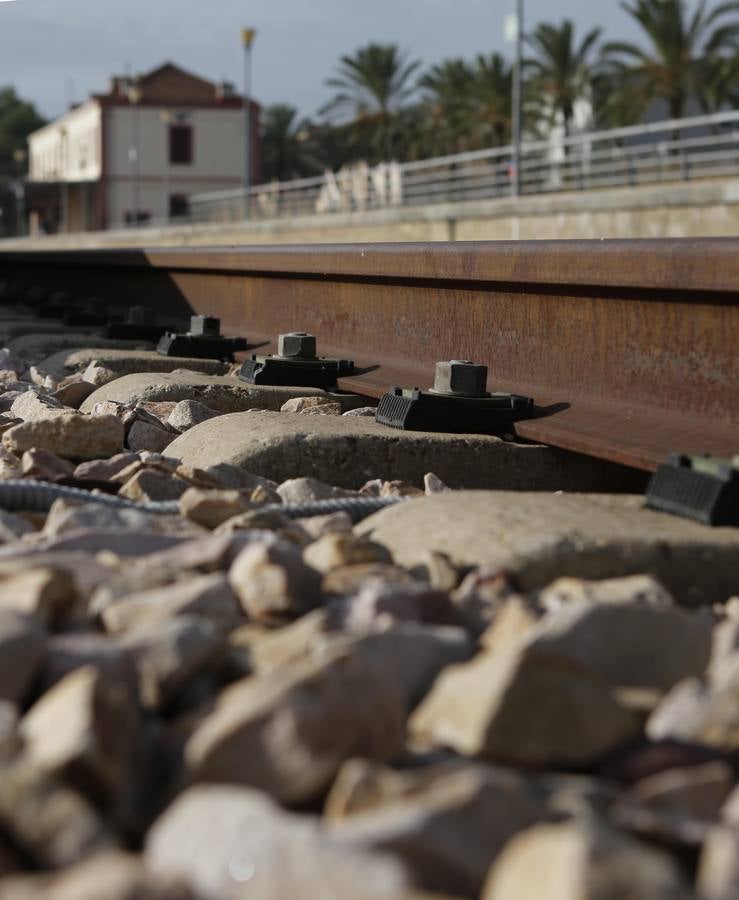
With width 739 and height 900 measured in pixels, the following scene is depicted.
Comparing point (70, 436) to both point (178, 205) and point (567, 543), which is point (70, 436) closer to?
point (567, 543)

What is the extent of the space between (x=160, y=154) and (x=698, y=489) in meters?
80.6

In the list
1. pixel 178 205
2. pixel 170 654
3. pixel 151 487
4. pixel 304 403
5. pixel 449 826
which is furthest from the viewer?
pixel 178 205

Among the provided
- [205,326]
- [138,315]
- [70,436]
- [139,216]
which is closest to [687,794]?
[70,436]

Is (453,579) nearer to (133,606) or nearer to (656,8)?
(133,606)

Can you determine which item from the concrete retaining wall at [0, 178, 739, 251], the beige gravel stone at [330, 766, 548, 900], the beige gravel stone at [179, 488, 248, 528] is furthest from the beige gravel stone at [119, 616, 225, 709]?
the concrete retaining wall at [0, 178, 739, 251]

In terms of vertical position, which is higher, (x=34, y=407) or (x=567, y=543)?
(x=34, y=407)

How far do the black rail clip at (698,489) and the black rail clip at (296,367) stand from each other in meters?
2.27

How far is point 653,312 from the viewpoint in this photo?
3771 millimetres

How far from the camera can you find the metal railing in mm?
18672

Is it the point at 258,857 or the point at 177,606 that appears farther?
the point at 177,606

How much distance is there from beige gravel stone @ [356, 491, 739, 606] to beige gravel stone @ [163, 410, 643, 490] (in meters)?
0.85

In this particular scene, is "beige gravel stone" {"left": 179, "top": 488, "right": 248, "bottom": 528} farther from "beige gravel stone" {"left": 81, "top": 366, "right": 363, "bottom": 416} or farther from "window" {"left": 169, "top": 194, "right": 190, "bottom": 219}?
"window" {"left": 169, "top": 194, "right": 190, "bottom": 219}

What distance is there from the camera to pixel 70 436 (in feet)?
12.1

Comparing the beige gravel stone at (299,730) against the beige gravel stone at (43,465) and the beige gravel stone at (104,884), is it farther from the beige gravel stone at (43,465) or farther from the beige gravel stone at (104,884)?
the beige gravel stone at (43,465)
